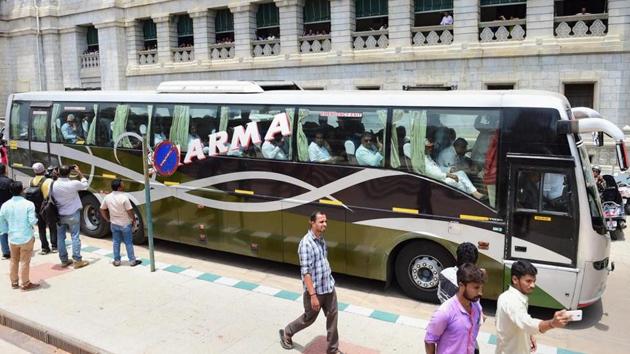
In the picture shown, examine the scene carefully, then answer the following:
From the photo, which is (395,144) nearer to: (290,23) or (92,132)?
(92,132)

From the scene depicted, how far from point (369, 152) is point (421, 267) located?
6.41 feet

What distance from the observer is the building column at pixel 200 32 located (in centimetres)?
2794

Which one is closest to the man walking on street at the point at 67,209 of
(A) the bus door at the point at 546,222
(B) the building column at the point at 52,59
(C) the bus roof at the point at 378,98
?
(C) the bus roof at the point at 378,98

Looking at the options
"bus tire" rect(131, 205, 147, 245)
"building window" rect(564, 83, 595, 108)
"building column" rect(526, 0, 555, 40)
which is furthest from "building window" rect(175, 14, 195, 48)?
"bus tire" rect(131, 205, 147, 245)

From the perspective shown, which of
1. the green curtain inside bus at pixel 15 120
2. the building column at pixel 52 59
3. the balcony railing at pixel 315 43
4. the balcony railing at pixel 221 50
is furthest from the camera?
the building column at pixel 52 59

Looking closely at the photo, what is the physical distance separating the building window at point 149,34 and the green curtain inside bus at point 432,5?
15931mm

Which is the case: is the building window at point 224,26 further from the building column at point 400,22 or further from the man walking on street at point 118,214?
the man walking on street at point 118,214

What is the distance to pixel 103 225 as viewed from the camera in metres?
12.3

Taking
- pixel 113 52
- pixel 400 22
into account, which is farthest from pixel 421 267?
pixel 113 52

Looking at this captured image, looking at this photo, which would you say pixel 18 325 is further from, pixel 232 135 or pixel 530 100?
pixel 530 100

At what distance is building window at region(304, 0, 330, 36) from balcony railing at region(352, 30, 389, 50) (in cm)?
197

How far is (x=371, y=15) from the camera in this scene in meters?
23.6

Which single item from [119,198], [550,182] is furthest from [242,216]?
[550,182]

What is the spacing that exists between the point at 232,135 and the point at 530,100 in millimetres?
5083
